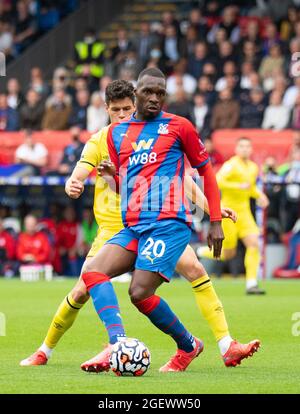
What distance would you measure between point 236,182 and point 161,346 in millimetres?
7602

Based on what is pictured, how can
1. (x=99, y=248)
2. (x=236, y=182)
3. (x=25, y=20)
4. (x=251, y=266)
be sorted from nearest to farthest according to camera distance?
1. (x=99, y=248)
2. (x=251, y=266)
3. (x=236, y=182)
4. (x=25, y=20)

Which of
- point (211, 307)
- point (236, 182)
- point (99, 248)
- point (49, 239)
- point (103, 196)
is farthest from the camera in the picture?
point (49, 239)

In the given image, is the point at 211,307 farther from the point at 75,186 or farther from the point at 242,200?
the point at 242,200

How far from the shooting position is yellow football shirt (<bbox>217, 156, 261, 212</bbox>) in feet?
59.9

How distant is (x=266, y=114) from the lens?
23.6m

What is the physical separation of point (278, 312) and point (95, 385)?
6.83 metres

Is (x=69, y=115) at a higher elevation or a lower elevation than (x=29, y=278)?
higher

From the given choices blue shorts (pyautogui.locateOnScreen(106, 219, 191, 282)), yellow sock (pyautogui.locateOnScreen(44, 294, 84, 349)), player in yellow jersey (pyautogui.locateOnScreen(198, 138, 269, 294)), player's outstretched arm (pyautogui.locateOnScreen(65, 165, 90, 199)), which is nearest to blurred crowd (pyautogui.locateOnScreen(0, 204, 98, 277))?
player in yellow jersey (pyautogui.locateOnScreen(198, 138, 269, 294))

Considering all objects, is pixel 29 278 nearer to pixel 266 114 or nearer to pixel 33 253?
pixel 33 253

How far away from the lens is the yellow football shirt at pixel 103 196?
9344 millimetres

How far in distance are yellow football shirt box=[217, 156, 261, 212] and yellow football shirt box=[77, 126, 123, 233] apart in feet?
28.1

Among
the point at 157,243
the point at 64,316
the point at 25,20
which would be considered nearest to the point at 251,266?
the point at 64,316

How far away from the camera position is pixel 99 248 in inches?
374
